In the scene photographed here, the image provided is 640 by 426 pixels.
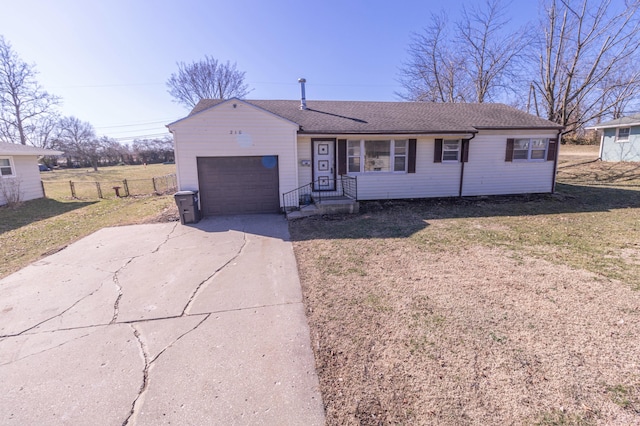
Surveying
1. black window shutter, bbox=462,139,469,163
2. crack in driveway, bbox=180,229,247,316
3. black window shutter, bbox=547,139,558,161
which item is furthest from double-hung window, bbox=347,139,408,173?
black window shutter, bbox=547,139,558,161

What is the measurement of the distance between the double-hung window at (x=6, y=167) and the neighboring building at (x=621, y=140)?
3266 cm

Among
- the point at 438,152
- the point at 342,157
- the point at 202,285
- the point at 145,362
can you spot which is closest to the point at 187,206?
the point at 202,285

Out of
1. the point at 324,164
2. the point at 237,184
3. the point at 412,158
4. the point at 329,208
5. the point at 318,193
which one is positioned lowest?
the point at 329,208

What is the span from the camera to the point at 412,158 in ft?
36.4

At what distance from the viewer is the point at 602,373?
256cm

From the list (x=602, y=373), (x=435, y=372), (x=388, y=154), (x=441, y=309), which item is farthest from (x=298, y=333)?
(x=388, y=154)

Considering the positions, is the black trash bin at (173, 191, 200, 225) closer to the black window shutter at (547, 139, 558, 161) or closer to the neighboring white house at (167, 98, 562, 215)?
the neighboring white house at (167, 98, 562, 215)

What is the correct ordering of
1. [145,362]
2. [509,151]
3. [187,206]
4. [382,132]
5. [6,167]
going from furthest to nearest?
[6,167], [509,151], [382,132], [187,206], [145,362]

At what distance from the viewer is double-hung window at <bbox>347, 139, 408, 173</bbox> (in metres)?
10.8

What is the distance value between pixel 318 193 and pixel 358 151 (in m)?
2.21

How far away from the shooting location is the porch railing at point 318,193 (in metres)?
9.84

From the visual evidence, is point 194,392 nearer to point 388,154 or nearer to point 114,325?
point 114,325

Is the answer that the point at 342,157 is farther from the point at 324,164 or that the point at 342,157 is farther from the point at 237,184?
the point at 237,184

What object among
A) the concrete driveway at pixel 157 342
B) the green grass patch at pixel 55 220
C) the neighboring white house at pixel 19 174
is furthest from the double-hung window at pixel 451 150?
the neighboring white house at pixel 19 174
